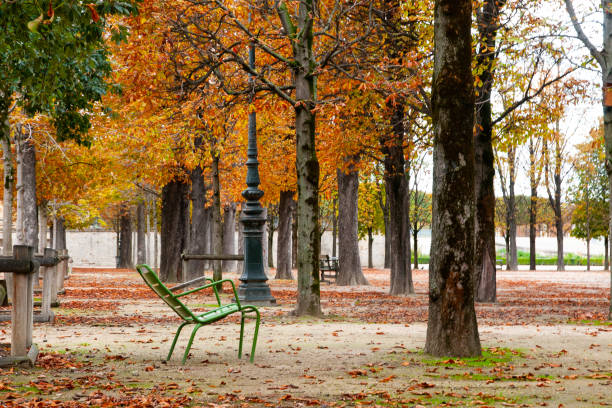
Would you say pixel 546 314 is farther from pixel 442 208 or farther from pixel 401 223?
pixel 442 208

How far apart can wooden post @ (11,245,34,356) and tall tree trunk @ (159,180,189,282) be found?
18.3m

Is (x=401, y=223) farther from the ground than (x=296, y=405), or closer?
farther from the ground

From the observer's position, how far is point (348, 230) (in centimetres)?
2492

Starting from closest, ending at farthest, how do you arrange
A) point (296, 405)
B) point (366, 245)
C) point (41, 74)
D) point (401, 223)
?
point (296, 405) < point (41, 74) < point (401, 223) < point (366, 245)

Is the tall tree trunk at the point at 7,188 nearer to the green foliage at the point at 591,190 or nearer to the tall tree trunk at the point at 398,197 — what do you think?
the tall tree trunk at the point at 398,197

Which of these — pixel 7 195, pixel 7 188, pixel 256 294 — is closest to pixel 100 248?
pixel 7 195

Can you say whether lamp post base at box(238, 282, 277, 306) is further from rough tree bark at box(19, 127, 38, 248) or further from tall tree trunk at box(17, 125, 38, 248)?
rough tree bark at box(19, 127, 38, 248)

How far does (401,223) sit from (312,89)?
660cm

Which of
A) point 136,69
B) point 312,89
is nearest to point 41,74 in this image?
point 136,69

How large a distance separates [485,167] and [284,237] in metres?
15.4

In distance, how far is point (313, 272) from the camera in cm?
1315

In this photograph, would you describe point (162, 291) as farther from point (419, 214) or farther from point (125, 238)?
point (419, 214)

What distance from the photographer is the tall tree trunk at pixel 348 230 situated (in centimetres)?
2477

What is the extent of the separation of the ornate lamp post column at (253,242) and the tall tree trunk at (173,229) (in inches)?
385
